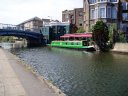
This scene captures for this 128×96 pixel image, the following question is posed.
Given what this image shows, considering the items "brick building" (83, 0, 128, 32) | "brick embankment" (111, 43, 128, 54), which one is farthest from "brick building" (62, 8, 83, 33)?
"brick embankment" (111, 43, 128, 54)

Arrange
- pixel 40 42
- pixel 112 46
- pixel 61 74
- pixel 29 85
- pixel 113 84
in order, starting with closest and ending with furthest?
1. pixel 29 85
2. pixel 113 84
3. pixel 61 74
4. pixel 112 46
5. pixel 40 42

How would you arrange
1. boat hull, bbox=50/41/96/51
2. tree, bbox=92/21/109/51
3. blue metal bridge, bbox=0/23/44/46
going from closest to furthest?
tree, bbox=92/21/109/51, boat hull, bbox=50/41/96/51, blue metal bridge, bbox=0/23/44/46

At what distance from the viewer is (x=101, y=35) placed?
7825cm

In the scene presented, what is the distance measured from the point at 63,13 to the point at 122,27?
2355 inches

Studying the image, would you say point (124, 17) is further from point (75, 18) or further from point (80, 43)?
point (75, 18)

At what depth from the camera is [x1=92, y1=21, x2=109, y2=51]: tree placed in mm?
77312

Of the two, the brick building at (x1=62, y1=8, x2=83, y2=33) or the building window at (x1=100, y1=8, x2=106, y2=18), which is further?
the brick building at (x1=62, y1=8, x2=83, y2=33)

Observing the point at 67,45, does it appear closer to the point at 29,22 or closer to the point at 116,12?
the point at 116,12

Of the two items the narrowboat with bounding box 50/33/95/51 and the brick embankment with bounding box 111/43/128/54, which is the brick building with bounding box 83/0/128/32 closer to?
the narrowboat with bounding box 50/33/95/51

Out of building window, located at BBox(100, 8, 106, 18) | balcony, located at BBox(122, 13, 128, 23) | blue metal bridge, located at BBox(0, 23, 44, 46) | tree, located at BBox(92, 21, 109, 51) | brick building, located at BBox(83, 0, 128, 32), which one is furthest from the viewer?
blue metal bridge, located at BBox(0, 23, 44, 46)

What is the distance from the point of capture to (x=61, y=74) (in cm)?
3391

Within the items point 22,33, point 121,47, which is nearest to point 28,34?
point 22,33

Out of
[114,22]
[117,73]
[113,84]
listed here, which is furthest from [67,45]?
[113,84]

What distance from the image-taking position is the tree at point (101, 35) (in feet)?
254
